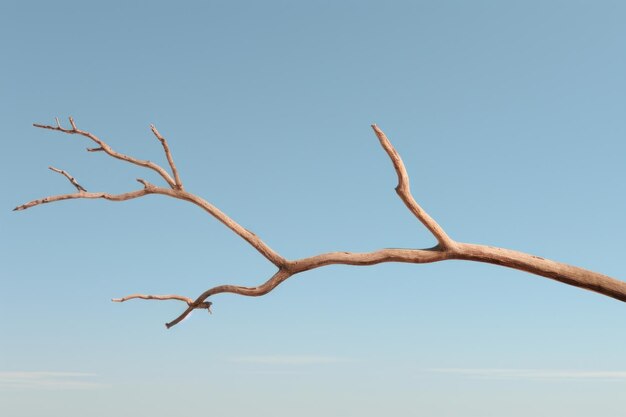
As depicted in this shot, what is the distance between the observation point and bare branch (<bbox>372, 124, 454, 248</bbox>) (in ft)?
19.9

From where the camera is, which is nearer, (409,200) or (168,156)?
(409,200)

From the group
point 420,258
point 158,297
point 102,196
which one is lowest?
point 158,297

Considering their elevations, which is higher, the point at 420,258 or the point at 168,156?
the point at 168,156

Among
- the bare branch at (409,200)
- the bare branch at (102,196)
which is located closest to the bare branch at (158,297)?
the bare branch at (102,196)

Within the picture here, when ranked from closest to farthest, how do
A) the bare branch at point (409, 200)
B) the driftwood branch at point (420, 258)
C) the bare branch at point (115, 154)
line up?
the bare branch at point (409, 200) → the driftwood branch at point (420, 258) → the bare branch at point (115, 154)

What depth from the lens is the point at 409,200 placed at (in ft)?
20.8

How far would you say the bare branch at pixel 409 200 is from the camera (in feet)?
19.9

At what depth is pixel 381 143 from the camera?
6.01 metres

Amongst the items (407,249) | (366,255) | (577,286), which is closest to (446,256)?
(407,249)

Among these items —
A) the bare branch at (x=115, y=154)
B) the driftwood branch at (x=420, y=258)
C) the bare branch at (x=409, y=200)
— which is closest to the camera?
the bare branch at (x=409, y=200)

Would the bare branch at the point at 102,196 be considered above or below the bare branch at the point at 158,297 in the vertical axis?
above

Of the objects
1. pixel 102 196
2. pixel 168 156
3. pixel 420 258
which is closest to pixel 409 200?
pixel 420 258

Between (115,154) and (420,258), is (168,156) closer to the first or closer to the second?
(115,154)

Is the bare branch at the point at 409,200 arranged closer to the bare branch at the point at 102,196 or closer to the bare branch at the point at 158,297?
the bare branch at the point at 158,297
